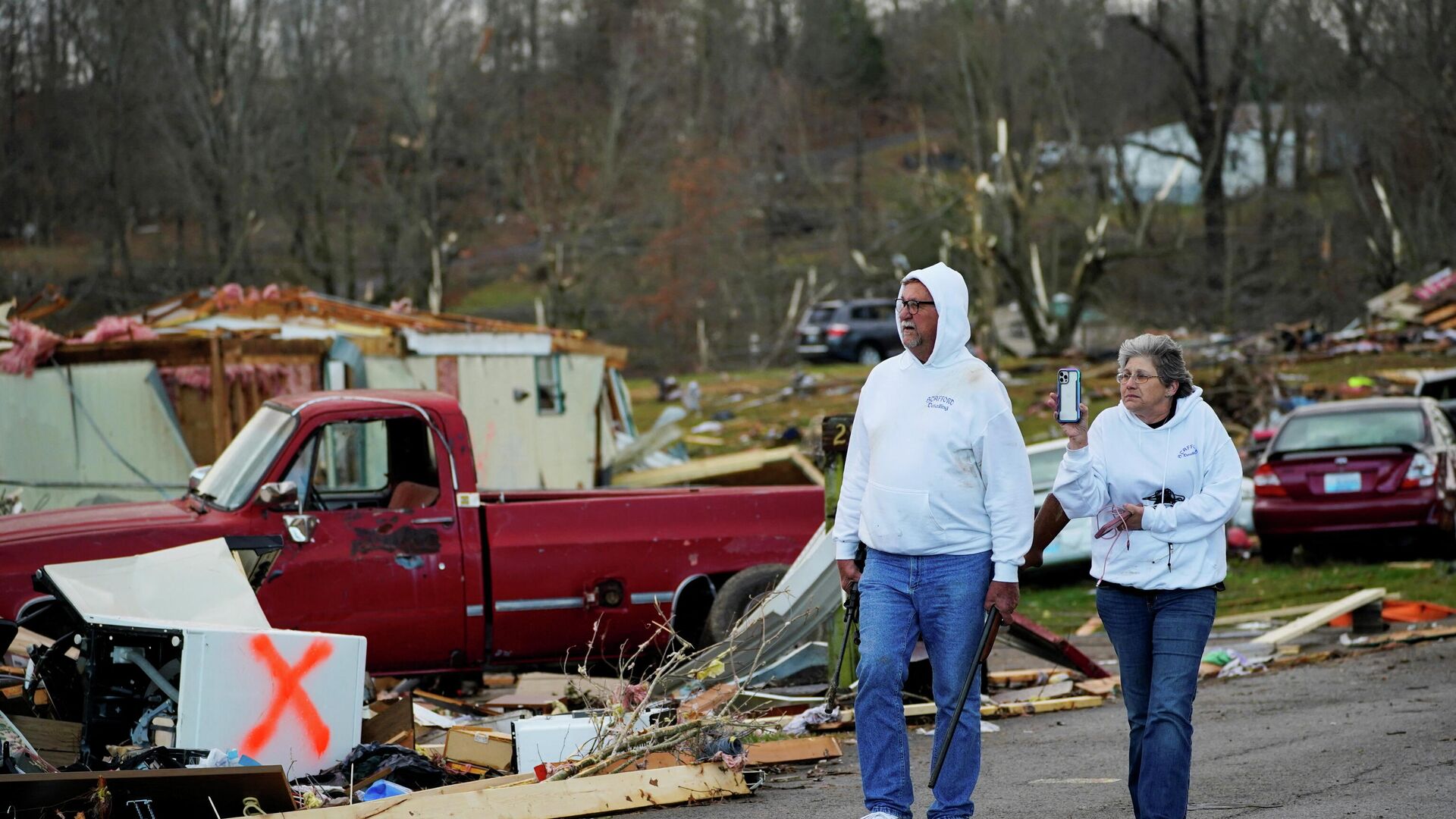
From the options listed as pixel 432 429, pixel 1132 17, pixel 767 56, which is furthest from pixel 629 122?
pixel 432 429

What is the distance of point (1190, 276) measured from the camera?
4744 centimetres

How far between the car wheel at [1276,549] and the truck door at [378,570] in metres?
8.80

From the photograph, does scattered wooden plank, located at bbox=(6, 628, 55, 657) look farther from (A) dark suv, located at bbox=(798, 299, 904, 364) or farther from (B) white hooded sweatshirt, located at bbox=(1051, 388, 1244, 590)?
(A) dark suv, located at bbox=(798, 299, 904, 364)

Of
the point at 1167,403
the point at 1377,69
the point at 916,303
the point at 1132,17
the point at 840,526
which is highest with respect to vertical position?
the point at 1132,17

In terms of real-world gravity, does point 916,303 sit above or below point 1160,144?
below

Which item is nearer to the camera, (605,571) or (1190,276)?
(605,571)

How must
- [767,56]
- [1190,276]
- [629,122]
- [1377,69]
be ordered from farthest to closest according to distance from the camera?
[767,56] < [629,122] < [1190,276] < [1377,69]

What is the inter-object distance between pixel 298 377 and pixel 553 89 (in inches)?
1698

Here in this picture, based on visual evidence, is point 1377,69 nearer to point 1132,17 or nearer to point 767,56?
point 1132,17

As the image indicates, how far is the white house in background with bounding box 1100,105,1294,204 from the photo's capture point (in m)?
53.8

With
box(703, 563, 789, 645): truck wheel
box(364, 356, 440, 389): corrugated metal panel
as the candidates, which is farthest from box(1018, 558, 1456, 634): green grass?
box(364, 356, 440, 389): corrugated metal panel

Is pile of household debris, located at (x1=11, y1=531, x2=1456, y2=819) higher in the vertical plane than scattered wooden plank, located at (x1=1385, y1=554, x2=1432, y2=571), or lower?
higher

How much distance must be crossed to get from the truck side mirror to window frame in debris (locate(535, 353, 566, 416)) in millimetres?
9211

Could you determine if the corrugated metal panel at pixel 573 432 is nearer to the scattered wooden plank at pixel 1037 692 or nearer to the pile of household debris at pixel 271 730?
the scattered wooden plank at pixel 1037 692
